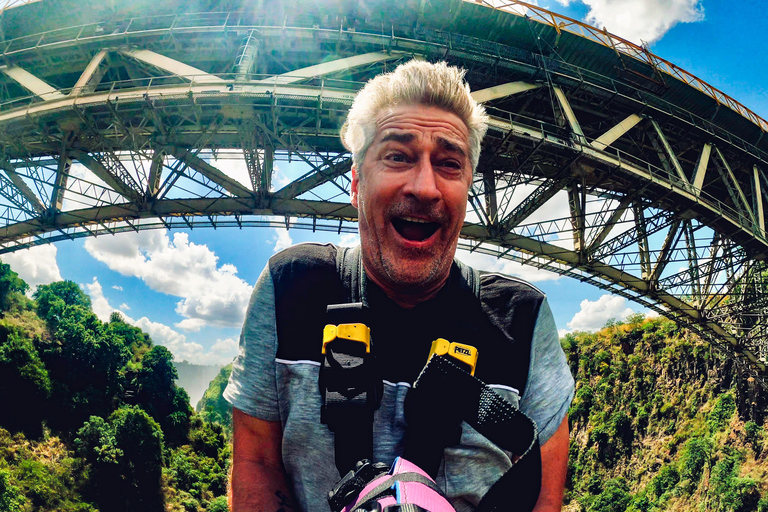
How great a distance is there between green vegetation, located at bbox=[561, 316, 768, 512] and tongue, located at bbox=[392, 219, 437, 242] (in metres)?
30.7

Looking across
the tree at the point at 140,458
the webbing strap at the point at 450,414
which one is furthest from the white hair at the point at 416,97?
the tree at the point at 140,458

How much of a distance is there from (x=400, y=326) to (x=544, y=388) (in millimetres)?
752

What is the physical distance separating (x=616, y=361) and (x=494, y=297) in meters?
50.6

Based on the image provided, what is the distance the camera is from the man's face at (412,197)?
5.50 ft

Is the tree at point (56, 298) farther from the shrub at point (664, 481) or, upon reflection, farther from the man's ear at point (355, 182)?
the shrub at point (664, 481)

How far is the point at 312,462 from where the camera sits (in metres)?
1.67

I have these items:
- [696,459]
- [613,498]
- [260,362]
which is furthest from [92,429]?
[696,459]

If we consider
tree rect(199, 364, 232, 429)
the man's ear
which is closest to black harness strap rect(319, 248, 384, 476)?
the man's ear

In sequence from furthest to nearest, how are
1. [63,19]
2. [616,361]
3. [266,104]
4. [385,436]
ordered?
[616,361] < [63,19] < [266,104] < [385,436]

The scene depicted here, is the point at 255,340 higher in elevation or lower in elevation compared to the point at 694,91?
lower

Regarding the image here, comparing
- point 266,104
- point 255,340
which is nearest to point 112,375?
point 266,104

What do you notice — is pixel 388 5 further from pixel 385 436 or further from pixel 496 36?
pixel 385 436

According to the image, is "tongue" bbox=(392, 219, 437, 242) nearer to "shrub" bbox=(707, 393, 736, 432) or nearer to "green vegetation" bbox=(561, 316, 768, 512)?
"green vegetation" bbox=(561, 316, 768, 512)

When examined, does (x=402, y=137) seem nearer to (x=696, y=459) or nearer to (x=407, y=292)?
(x=407, y=292)
